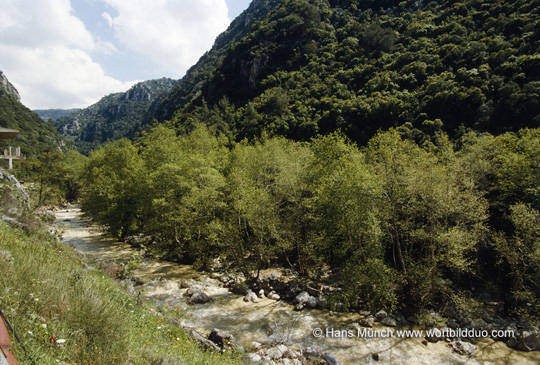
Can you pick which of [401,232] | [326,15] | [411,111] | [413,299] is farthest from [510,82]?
[326,15]

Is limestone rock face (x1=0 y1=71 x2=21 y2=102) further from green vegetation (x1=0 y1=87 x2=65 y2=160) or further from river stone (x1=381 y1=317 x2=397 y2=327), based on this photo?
river stone (x1=381 y1=317 x2=397 y2=327)

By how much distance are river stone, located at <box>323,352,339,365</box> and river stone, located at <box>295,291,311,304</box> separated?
14.0 feet

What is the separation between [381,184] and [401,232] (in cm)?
367

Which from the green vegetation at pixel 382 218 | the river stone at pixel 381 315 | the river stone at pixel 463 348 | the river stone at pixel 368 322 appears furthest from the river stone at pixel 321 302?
the river stone at pixel 463 348

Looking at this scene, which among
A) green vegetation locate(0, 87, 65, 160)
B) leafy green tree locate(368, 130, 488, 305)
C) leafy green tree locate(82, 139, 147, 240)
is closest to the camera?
leafy green tree locate(368, 130, 488, 305)

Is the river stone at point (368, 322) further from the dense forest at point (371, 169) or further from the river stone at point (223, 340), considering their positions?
the river stone at point (223, 340)

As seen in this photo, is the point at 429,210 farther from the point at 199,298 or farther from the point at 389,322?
the point at 199,298

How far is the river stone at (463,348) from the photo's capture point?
10662mm

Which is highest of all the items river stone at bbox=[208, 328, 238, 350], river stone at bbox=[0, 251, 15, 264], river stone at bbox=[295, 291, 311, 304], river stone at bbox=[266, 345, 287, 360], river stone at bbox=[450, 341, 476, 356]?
river stone at bbox=[0, 251, 15, 264]

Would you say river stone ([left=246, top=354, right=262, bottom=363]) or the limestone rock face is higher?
the limestone rock face

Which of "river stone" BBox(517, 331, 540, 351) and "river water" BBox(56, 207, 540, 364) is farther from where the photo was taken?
"river stone" BBox(517, 331, 540, 351)

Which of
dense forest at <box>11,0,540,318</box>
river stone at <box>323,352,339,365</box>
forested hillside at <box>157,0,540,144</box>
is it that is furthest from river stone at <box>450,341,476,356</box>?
forested hillside at <box>157,0,540,144</box>

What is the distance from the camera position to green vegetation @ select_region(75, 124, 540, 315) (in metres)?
12.6

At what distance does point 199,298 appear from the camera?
A: 47.5 ft
